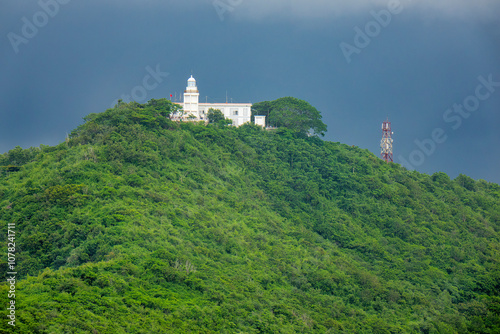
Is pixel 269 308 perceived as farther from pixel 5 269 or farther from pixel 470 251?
pixel 470 251

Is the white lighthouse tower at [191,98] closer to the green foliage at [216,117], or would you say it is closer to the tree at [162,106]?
the green foliage at [216,117]

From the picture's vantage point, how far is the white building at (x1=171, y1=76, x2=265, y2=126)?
155ft

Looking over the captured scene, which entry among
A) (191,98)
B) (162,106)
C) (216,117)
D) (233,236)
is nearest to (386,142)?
(216,117)

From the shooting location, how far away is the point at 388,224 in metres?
→ 41.3

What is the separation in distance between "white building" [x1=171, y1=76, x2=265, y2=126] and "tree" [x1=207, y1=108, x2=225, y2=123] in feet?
1.83

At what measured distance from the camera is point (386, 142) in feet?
177

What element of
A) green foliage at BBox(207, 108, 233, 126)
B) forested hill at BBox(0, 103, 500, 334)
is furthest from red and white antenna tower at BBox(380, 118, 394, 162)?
green foliage at BBox(207, 108, 233, 126)

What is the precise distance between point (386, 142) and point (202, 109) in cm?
1705

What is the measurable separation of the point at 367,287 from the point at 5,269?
1883 cm

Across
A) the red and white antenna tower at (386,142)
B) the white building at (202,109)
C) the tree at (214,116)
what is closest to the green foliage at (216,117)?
the tree at (214,116)

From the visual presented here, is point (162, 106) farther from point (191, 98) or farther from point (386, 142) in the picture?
point (386, 142)

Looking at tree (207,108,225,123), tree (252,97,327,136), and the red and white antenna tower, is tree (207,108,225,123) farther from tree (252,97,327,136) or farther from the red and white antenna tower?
the red and white antenna tower

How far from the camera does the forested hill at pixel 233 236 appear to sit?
25328 mm

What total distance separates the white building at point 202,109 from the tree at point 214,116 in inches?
22.0
